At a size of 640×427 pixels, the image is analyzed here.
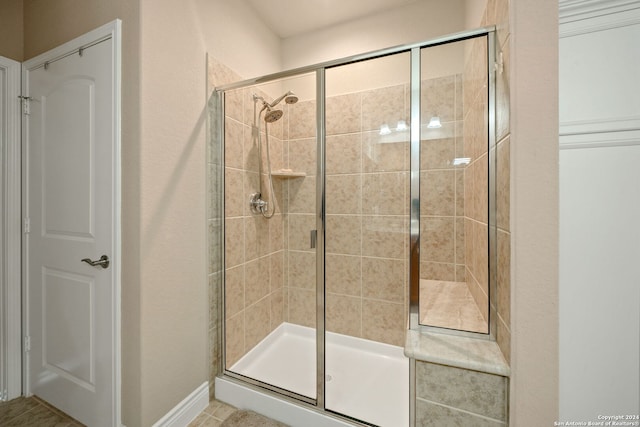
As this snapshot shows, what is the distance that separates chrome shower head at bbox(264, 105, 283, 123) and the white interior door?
82 centimetres

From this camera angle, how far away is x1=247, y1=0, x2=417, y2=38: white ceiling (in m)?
2.04

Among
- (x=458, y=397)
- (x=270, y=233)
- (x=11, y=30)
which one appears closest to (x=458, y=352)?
(x=458, y=397)

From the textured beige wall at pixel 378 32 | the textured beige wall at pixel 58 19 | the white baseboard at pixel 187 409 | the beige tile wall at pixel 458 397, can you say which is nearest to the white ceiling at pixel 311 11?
the textured beige wall at pixel 378 32

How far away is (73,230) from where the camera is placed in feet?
4.73

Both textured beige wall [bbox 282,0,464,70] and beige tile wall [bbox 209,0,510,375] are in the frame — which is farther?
textured beige wall [bbox 282,0,464,70]

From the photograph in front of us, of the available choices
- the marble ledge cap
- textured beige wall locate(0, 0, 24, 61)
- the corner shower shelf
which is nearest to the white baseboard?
the marble ledge cap

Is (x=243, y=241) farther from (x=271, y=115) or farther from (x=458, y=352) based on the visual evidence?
(x=458, y=352)

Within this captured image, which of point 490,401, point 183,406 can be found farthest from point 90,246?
point 490,401

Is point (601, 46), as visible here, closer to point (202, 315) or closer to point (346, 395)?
point (346, 395)

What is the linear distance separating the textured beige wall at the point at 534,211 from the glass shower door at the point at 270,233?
3.33 ft

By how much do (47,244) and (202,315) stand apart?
101 centimetres

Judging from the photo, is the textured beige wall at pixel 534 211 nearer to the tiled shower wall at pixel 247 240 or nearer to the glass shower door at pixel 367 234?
the glass shower door at pixel 367 234

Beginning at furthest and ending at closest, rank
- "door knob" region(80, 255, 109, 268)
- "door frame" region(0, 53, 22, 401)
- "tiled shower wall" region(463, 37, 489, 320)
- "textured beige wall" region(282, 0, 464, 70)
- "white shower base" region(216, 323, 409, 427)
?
"textured beige wall" region(282, 0, 464, 70) < "door frame" region(0, 53, 22, 401) < "white shower base" region(216, 323, 409, 427) < "door knob" region(80, 255, 109, 268) < "tiled shower wall" region(463, 37, 489, 320)

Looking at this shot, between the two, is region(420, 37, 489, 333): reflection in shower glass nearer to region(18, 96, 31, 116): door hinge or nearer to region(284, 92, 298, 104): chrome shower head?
→ region(284, 92, 298, 104): chrome shower head
